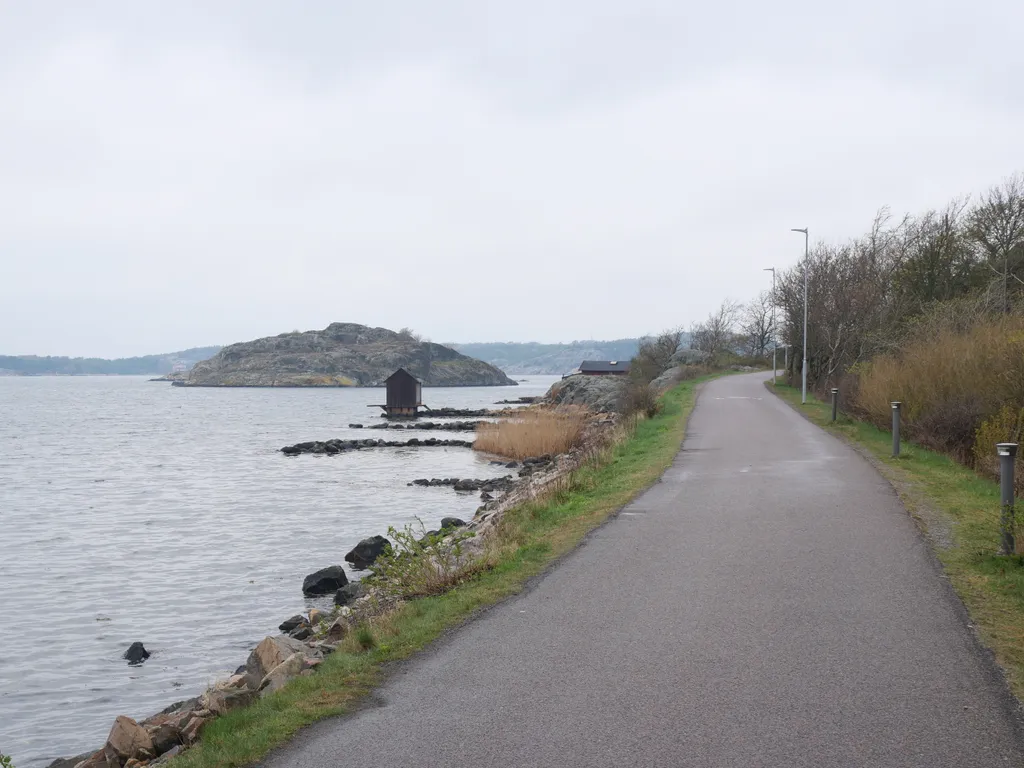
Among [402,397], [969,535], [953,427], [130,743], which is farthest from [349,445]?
[130,743]

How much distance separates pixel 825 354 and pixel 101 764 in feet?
155

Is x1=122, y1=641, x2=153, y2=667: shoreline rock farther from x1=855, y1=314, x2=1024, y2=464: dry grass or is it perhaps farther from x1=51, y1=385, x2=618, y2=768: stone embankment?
x1=855, y1=314, x2=1024, y2=464: dry grass

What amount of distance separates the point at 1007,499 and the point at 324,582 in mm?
10746

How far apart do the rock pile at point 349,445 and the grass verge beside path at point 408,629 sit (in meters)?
32.1

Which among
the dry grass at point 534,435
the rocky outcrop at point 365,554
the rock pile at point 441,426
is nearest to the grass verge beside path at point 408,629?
the rocky outcrop at point 365,554

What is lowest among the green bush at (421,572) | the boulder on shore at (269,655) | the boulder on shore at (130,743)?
the boulder on shore at (130,743)

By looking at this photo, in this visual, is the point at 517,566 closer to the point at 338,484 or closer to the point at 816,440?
the point at 816,440

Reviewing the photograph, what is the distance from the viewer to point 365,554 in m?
18.2

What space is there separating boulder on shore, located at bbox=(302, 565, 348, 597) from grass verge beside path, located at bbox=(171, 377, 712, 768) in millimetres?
3352

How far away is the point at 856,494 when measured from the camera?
48.4 ft

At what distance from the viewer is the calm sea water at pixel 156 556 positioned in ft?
38.5

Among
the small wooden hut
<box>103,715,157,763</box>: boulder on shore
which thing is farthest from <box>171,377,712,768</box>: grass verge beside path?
the small wooden hut

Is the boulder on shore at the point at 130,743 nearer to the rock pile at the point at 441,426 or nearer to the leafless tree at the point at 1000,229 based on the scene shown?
the leafless tree at the point at 1000,229

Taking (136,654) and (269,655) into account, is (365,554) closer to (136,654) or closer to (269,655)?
(136,654)
